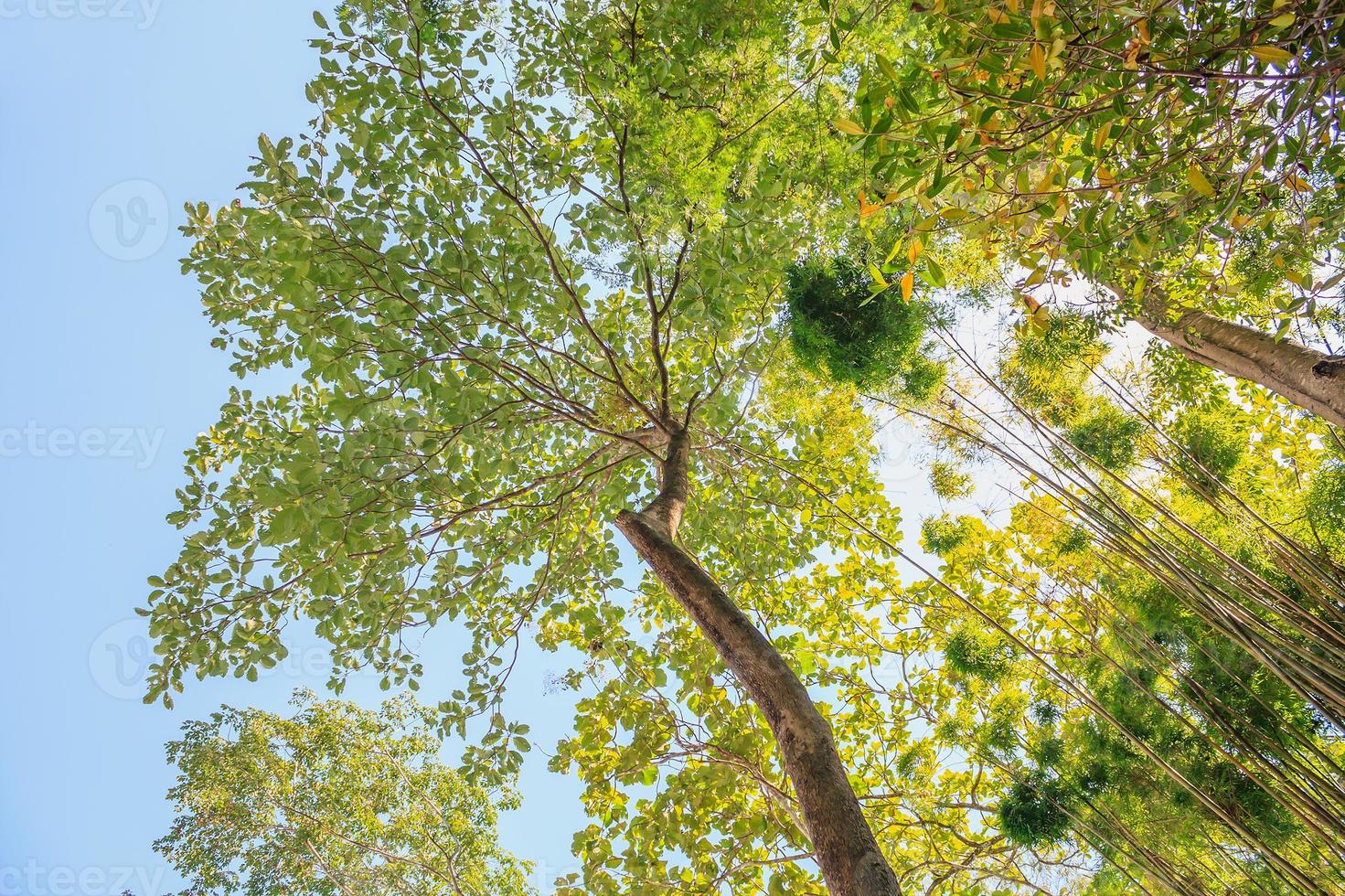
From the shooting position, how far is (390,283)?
114 inches

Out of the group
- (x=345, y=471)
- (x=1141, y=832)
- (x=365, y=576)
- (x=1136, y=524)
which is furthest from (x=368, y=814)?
(x=1136, y=524)

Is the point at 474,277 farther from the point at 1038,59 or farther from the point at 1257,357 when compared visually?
the point at 1257,357

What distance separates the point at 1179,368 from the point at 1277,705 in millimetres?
1913

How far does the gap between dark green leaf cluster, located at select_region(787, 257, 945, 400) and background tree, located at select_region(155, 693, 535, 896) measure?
17.3 ft

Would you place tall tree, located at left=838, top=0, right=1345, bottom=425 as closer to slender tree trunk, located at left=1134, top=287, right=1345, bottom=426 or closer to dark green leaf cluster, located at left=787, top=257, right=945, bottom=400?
slender tree trunk, located at left=1134, top=287, right=1345, bottom=426

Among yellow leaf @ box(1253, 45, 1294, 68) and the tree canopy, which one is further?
the tree canopy

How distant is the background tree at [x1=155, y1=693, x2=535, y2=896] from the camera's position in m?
6.52

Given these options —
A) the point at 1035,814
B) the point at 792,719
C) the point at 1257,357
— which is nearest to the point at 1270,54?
the point at 792,719

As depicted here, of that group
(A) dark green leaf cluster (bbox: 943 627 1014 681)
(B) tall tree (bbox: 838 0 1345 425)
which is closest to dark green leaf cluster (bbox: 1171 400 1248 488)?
(B) tall tree (bbox: 838 0 1345 425)

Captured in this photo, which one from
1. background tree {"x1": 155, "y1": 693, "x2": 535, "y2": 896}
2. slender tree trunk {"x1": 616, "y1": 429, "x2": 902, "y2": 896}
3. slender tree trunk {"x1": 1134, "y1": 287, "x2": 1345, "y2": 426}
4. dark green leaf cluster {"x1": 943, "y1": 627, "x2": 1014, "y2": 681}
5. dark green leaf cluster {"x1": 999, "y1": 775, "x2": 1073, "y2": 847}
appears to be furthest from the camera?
background tree {"x1": 155, "y1": 693, "x2": 535, "y2": 896}

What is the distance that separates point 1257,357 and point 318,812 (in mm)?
8229

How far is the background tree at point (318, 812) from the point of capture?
6523mm

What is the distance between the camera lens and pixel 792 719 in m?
1.96

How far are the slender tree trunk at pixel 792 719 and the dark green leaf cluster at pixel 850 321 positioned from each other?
1218 mm
